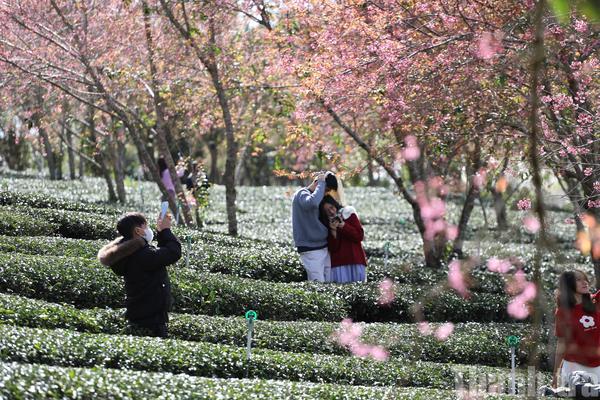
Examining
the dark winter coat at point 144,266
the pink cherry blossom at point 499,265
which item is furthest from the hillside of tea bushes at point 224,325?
the dark winter coat at point 144,266

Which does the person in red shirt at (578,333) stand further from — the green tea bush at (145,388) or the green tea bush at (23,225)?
the green tea bush at (23,225)

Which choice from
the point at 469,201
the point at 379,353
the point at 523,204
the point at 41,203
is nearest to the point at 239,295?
the point at 379,353

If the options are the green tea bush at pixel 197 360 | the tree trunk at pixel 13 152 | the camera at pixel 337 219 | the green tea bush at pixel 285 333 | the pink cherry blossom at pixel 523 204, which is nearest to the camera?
the green tea bush at pixel 197 360

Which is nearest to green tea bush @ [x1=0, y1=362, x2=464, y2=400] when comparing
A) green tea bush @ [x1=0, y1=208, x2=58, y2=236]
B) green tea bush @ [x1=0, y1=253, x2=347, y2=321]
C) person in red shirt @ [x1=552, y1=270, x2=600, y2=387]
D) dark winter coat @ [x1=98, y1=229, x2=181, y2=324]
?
person in red shirt @ [x1=552, y1=270, x2=600, y2=387]

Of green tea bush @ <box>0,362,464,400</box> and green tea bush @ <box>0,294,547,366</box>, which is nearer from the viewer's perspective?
green tea bush @ <box>0,362,464,400</box>

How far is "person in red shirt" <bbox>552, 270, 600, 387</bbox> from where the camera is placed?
345 inches

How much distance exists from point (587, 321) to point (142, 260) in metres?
3.99

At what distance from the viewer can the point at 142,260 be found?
29.2 ft

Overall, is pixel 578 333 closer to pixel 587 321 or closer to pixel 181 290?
pixel 587 321

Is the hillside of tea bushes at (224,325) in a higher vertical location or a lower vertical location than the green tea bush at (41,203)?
lower

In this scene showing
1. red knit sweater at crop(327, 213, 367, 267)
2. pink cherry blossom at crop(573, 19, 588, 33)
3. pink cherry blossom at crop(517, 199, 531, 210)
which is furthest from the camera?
red knit sweater at crop(327, 213, 367, 267)

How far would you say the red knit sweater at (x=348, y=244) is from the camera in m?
13.9

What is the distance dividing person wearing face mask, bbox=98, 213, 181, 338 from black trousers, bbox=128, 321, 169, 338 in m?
0.13

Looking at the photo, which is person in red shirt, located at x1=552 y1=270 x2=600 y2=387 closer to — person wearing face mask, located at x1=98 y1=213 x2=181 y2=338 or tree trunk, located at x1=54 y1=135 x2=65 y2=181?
person wearing face mask, located at x1=98 y1=213 x2=181 y2=338
